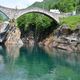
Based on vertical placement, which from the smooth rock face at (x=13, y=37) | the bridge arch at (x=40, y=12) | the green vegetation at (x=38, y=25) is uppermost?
the bridge arch at (x=40, y=12)

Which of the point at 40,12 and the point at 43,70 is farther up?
the point at 40,12

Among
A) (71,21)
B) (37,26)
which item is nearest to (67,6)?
(37,26)

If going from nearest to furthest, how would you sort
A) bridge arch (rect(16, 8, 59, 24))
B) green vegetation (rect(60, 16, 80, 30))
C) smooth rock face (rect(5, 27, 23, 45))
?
green vegetation (rect(60, 16, 80, 30)), bridge arch (rect(16, 8, 59, 24)), smooth rock face (rect(5, 27, 23, 45))

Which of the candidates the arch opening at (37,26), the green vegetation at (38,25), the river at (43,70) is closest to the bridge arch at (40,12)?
the arch opening at (37,26)

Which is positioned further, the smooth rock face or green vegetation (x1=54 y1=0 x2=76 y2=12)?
green vegetation (x1=54 y1=0 x2=76 y2=12)

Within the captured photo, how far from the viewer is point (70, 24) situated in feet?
382

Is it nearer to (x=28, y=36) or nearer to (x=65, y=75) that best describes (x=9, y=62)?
(x=65, y=75)

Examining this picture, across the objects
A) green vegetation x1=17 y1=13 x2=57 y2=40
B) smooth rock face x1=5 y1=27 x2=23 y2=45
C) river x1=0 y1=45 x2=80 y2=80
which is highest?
green vegetation x1=17 y1=13 x2=57 y2=40

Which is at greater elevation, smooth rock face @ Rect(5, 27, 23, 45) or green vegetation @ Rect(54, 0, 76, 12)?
green vegetation @ Rect(54, 0, 76, 12)

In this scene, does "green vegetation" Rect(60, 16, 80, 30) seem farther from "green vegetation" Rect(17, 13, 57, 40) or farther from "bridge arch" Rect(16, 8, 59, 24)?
"green vegetation" Rect(17, 13, 57, 40)

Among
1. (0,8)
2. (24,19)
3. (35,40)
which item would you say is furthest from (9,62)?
(24,19)

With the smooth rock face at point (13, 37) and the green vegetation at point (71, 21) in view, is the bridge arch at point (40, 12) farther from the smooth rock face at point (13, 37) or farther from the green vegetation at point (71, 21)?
the smooth rock face at point (13, 37)

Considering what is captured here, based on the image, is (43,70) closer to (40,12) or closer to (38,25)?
(40,12)

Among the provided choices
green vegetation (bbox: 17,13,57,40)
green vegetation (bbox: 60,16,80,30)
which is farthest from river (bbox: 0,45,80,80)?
green vegetation (bbox: 17,13,57,40)
